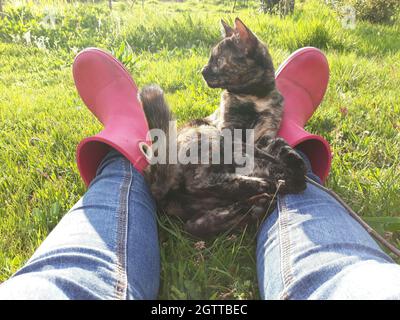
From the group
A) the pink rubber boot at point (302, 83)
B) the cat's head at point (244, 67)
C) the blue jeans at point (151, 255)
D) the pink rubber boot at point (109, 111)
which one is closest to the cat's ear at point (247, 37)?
the cat's head at point (244, 67)

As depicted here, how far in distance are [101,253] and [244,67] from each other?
99 centimetres

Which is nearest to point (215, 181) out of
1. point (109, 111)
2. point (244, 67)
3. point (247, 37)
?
point (244, 67)

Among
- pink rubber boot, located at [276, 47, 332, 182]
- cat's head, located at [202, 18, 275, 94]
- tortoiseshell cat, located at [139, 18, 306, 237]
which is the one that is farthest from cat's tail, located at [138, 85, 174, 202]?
pink rubber boot, located at [276, 47, 332, 182]

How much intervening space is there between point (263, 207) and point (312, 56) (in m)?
1.15

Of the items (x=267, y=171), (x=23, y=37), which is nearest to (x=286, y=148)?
(x=267, y=171)

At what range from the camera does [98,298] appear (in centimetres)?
84

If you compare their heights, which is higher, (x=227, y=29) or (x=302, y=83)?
→ (x=227, y=29)

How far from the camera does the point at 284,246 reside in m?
1.03

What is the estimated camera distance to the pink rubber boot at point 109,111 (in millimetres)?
1435

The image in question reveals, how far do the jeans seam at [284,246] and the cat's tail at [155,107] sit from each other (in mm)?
430

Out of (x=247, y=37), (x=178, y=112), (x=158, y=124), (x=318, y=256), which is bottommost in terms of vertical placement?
(x=178, y=112)

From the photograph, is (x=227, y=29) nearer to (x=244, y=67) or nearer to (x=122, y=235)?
(x=244, y=67)

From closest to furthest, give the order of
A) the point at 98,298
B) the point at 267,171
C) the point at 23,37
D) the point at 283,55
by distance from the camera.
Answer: the point at 98,298 → the point at 267,171 → the point at 283,55 → the point at 23,37

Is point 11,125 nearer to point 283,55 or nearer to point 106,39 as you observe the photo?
point 106,39
